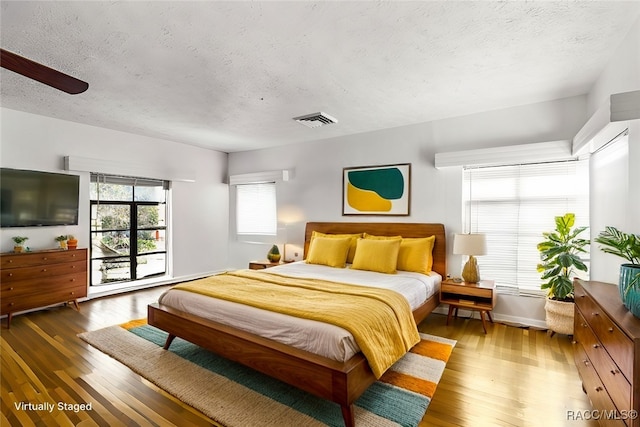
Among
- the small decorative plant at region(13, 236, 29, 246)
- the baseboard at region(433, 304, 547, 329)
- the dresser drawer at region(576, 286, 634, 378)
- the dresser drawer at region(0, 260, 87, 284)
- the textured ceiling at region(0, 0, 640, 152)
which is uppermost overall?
the textured ceiling at region(0, 0, 640, 152)

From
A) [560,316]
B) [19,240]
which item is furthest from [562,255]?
[19,240]

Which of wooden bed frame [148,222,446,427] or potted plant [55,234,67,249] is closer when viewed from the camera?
wooden bed frame [148,222,446,427]

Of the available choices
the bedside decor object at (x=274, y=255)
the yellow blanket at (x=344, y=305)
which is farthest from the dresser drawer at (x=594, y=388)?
the bedside decor object at (x=274, y=255)

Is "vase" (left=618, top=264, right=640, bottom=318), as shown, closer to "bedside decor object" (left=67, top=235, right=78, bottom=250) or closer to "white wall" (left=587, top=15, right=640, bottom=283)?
"white wall" (left=587, top=15, right=640, bottom=283)

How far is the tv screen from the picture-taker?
12.1 feet

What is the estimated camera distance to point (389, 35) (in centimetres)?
217

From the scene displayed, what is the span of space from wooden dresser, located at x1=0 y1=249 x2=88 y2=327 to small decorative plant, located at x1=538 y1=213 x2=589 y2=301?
18.5ft

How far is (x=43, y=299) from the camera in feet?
12.3

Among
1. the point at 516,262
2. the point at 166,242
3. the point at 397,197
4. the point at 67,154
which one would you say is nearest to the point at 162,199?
the point at 166,242

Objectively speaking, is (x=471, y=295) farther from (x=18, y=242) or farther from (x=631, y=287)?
(x=18, y=242)

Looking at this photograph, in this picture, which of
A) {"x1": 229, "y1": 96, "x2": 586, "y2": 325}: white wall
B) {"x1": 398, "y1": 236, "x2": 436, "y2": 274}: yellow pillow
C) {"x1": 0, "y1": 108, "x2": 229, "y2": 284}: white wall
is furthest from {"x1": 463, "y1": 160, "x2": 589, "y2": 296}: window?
{"x1": 0, "y1": 108, "x2": 229, "y2": 284}: white wall

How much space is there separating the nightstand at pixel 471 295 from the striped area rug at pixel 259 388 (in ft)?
1.93

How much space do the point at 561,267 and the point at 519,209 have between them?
0.77 meters

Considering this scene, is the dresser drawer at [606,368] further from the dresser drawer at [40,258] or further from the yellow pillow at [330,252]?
the dresser drawer at [40,258]
